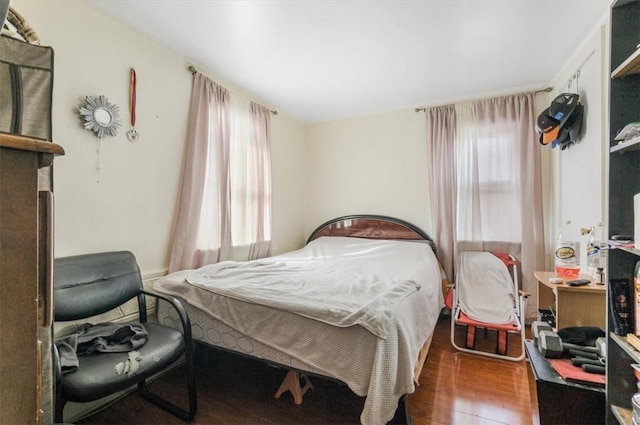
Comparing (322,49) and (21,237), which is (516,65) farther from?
(21,237)

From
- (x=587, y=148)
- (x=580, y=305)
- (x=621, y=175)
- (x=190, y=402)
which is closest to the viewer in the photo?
(x=621, y=175)

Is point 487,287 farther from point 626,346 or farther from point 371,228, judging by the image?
point 626,346

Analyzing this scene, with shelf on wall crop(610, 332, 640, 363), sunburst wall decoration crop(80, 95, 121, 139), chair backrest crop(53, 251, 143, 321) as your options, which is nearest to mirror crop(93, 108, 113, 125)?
sunburst wall decoration crop(80, 95, 121, 139)

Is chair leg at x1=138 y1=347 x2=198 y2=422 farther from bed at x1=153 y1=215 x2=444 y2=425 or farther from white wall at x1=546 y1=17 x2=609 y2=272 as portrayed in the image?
white wall at x1=546 y1=17 x2=609 y2=272

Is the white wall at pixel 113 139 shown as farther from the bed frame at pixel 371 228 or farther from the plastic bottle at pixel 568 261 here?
the plastic bottle at pixel 568 261

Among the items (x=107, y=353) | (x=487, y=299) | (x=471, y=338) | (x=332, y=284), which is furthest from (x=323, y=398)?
(x=487, y=299)

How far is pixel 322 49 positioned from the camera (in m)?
2.24

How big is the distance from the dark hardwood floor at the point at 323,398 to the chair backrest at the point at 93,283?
64cm

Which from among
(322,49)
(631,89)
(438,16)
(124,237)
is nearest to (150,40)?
(322,49)

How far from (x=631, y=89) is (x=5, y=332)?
1837 millimetres

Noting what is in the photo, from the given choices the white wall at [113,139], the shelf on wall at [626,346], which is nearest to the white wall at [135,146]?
the white wall at [113,139]

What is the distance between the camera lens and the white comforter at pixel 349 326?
1290 mm

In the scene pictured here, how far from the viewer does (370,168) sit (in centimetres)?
370

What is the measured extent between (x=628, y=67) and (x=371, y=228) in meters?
2.72
